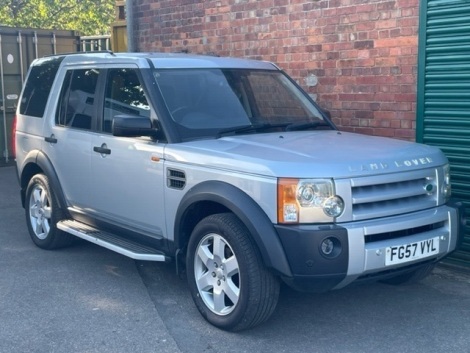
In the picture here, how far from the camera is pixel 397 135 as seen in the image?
7.19 metres

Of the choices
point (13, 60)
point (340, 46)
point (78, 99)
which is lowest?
point (78, 99)

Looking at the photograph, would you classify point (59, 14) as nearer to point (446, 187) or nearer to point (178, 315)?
point (178, 315)

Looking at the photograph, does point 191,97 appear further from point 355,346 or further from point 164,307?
point 355,346

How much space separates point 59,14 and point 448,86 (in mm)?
22614

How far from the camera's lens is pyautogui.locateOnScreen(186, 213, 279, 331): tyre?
4.64m

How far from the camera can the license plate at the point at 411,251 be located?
15.2 feet

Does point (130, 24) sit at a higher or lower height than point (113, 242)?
higher

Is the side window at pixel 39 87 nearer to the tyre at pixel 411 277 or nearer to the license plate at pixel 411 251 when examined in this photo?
the tyre at pixel 411 277

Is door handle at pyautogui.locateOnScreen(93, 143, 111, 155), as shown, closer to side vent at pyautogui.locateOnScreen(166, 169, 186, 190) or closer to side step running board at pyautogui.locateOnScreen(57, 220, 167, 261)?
side step running board at pyautogui.locateOnScreen(57, 220, 167, 261)

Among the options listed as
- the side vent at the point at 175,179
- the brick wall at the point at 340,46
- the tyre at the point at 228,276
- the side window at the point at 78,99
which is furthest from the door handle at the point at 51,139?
the brick wall at the point at 340,46

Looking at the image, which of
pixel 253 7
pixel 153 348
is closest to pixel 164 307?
pixel 153 348

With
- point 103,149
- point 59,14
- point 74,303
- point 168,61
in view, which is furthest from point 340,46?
point 59,14

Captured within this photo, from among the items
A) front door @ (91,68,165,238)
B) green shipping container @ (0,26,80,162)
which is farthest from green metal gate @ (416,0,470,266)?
green shipping container @ (0,26,80,162)

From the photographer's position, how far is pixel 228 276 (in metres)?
4.86
